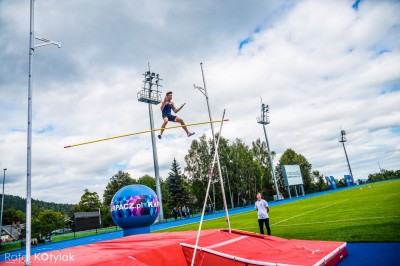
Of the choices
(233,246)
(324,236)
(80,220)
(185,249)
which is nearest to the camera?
(185,249)

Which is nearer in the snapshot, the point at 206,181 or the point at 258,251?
the point at 258,251

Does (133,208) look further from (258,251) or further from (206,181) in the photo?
(206,181)

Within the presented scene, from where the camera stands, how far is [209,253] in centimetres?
509

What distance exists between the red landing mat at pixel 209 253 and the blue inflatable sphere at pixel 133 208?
2.90 metres

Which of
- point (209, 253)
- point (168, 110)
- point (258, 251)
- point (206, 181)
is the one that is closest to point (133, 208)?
point (168, 110)

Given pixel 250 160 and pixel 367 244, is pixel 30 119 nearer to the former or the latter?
pixel 367 244

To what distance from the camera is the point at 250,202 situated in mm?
51344

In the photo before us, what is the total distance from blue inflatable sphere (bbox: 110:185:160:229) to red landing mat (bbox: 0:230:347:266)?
2.90 meters

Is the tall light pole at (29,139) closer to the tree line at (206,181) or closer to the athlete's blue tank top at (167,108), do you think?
the athlete's blue tank top at (167,108)

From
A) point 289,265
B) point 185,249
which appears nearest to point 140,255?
point 185,249

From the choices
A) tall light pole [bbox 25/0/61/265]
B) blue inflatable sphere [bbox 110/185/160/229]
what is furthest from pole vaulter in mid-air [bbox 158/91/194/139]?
tall light pole [bbox 25/0/61/265]

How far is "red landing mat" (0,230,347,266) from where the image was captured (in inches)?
173

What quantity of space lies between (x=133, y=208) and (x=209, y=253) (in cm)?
446

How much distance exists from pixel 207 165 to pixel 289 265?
40304mm
